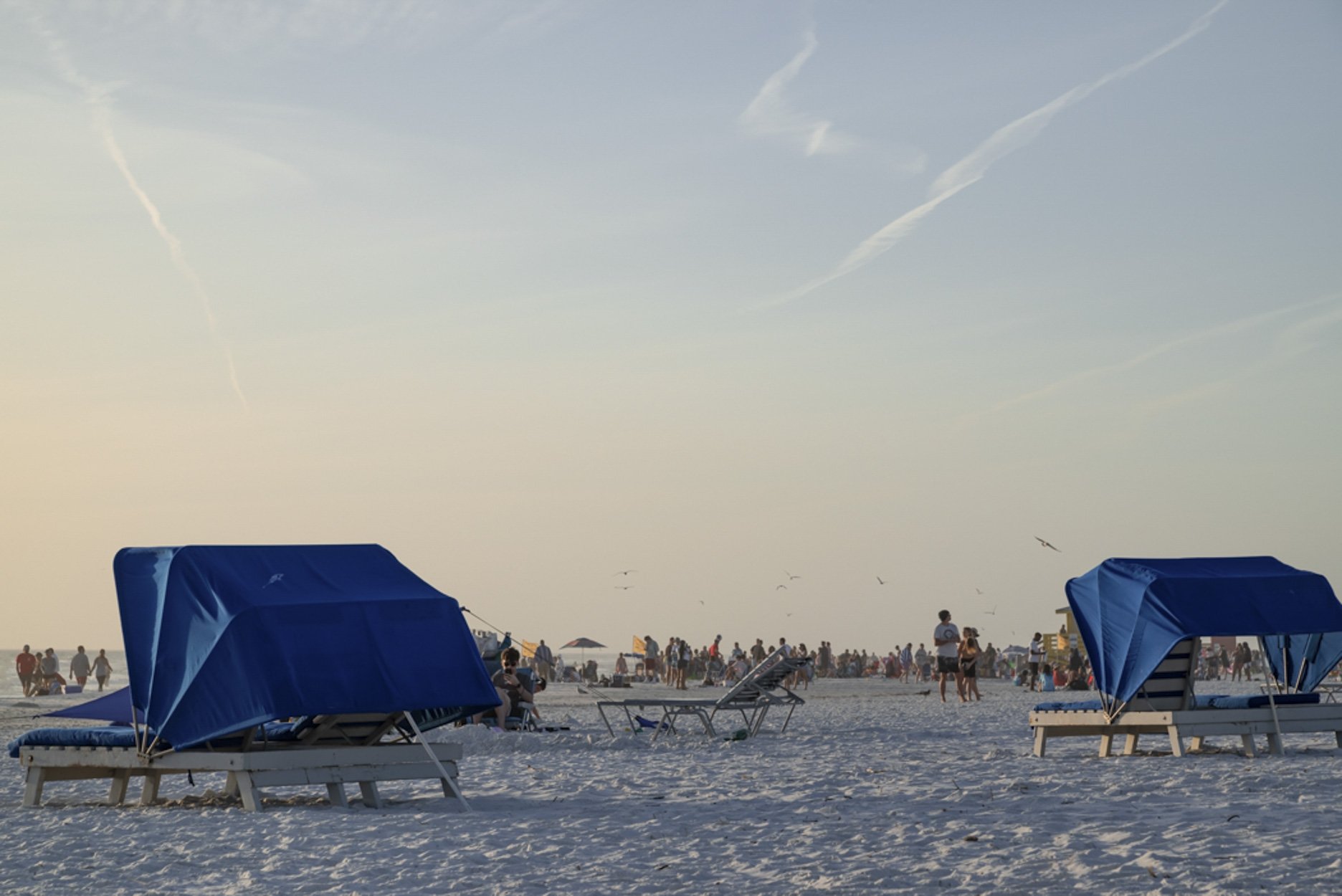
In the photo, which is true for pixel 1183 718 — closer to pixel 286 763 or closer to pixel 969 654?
pixel 286 763

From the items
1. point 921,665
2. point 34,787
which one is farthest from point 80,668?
point 34,787

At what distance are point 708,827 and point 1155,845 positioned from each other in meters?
2.51

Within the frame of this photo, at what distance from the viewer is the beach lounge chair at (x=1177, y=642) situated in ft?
40.5

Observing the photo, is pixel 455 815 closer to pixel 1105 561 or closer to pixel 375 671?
pixel 375 671

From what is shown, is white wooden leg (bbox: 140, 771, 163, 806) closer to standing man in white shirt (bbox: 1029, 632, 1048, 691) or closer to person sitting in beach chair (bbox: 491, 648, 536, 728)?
person sitting in beach chair (bbox: 491, 648, 536, 728)

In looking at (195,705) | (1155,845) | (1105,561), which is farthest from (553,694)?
(1155,845)

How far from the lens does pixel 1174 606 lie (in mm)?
12555

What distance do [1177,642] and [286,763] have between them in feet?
22.8

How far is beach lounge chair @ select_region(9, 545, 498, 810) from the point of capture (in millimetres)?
9812

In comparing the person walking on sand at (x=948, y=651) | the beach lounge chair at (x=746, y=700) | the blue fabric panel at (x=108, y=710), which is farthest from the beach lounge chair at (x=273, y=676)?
the person walking on sand at (x=948, y=651)

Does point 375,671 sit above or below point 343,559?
below

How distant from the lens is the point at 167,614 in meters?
10.2

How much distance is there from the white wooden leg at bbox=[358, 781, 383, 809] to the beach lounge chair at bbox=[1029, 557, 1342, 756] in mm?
5765

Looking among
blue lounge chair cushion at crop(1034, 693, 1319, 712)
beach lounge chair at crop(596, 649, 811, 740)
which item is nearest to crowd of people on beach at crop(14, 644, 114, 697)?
beach lounge chair at crop(596, 649, 811, 740)
